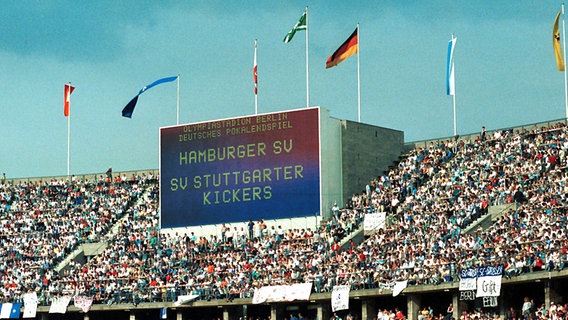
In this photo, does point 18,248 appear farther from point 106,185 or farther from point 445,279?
point 445,279

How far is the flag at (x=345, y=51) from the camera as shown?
243ft

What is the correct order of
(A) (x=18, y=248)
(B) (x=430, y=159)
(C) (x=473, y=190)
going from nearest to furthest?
(C) (x=473, y=190), (B) (x=430, y=159), (A) (x=18, y=248)

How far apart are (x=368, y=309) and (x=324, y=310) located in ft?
8.89

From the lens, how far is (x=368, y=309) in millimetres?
61812

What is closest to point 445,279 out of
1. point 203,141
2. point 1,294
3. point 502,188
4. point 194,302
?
point 502,188

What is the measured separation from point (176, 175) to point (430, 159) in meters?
15.3

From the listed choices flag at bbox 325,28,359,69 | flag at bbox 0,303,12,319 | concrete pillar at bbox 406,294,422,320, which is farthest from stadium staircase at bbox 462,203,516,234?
flag at bbox 0,303,12,319

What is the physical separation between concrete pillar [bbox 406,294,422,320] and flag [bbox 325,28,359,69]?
19.1 meters

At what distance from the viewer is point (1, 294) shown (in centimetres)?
7581

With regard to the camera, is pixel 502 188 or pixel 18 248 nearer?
pixel 502 188

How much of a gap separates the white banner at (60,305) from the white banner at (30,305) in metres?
1.00

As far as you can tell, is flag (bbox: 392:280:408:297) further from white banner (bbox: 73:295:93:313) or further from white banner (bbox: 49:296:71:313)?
white banner (bbox: 49:296:71:313)

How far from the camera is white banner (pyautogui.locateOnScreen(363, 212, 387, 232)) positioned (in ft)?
222

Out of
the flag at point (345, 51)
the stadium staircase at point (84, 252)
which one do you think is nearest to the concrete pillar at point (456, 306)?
the flag at point (345, 51)
